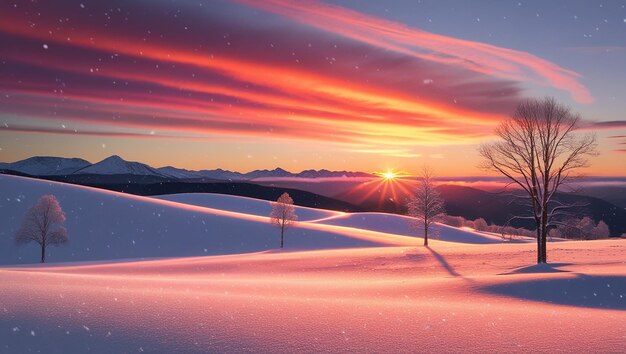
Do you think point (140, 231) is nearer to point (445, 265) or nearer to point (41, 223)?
point (41, 223)

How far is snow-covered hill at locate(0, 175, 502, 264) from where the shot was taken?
148 ft

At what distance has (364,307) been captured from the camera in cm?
888

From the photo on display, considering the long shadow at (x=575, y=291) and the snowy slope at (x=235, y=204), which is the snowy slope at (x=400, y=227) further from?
the long shadow at (x=575, y=291)

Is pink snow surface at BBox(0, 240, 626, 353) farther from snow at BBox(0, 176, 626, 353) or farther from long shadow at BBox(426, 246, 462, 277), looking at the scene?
long shadow at BBox(426, 246, 462, 277)

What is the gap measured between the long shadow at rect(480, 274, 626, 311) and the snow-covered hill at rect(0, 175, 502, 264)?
34166 mm

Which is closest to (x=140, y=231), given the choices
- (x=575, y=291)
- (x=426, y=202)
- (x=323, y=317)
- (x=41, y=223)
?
(x=41, y=223)

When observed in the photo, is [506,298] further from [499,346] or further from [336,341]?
[336,341]

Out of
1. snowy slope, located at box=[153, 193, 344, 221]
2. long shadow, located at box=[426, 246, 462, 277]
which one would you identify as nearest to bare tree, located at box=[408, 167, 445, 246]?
long shadow, located at box=[426, 246, 462, 277]

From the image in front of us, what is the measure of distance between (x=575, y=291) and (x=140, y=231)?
49.0 m

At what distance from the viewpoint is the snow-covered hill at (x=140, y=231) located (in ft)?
148

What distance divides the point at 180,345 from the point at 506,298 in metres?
8.50

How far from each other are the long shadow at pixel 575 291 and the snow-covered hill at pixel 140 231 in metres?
34.2

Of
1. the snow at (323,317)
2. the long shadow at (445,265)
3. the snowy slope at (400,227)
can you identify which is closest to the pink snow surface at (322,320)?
the snow at (323,317)

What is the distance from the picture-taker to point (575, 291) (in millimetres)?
11641
